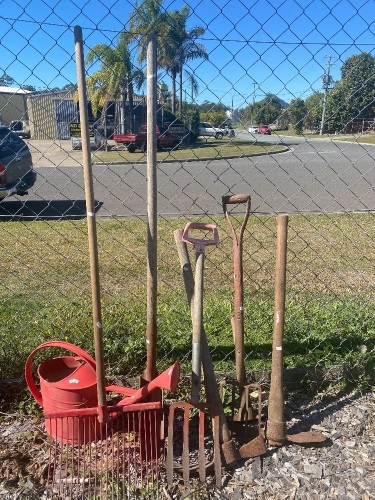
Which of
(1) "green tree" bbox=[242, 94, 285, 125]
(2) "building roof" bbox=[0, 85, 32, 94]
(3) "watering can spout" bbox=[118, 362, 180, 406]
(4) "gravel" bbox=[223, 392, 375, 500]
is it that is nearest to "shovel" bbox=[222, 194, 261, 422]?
(4) "gravel" bbox=[223, 392, 375, 500]

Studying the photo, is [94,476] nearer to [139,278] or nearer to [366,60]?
[139,278]

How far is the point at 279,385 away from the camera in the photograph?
249 cm

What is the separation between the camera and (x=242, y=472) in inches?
90.7

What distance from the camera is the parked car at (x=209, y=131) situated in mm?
2701

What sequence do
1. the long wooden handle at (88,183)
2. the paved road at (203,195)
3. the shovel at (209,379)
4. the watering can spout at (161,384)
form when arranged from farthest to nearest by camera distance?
the paved road at (203,195)
the shovel at (209,379)
the watering can spout at (161,384)
the long wooden handle at (88,183)

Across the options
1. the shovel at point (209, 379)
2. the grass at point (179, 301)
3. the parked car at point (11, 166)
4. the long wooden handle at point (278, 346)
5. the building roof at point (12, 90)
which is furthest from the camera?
the parked car at point (11, 166)

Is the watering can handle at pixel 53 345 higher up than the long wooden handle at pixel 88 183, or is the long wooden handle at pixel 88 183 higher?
the long wooden handle at pixel 88 183

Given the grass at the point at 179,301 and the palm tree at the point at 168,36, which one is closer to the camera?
the palm tree at the point at 168,36

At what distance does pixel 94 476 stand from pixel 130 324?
1.21 m

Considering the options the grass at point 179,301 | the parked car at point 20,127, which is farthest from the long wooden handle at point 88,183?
the grass at point 179,301

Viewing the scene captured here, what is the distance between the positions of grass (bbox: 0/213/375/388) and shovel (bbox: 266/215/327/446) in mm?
570

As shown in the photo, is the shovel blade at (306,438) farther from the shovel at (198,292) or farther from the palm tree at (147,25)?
the palm tree at (147,25)

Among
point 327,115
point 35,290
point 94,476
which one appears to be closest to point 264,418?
point 94,476

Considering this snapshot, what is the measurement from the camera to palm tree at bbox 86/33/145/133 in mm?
2406
